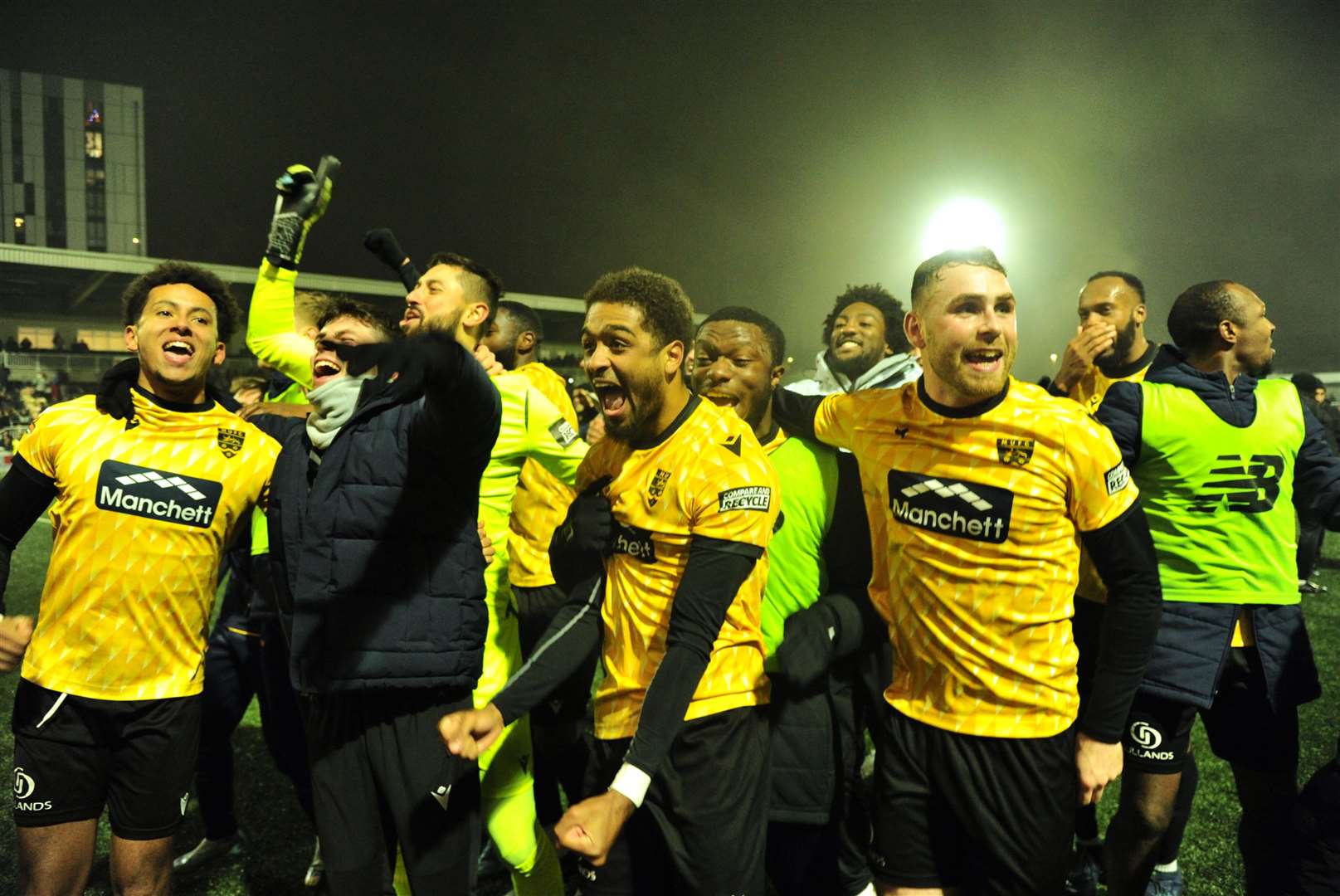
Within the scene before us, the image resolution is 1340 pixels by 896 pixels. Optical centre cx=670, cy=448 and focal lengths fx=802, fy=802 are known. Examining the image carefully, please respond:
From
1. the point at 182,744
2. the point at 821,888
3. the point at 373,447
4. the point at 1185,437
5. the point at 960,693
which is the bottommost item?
the point at 821,888

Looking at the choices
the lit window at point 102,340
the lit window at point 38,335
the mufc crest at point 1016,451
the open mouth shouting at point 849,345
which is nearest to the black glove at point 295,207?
the open mouth shouting at point 849,345

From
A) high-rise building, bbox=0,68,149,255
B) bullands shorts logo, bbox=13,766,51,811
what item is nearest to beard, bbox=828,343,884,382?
bullands shorts logo, bbox=13,766,51,811

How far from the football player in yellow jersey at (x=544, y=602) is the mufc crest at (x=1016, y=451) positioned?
208cm

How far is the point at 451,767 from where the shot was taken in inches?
103

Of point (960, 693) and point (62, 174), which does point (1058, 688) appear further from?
point (62, 174)


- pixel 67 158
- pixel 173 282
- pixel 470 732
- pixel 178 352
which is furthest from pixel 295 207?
pixel 67 158

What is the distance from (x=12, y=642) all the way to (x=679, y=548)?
2.25 metres

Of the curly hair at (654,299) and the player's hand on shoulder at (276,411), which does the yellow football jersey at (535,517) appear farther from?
the curly hair at (654,299)

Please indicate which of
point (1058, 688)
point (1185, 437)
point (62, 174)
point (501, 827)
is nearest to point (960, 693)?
point (1058, 688)

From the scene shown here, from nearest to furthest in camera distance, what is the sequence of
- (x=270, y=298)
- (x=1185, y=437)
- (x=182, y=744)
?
(x=182, y=744) < (x=1185, y=437) < (x=270, y=298)

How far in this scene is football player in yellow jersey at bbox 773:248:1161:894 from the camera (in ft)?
7.64

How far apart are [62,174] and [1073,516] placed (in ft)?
258

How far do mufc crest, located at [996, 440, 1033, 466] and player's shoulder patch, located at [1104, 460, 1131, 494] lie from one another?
0.72 feet

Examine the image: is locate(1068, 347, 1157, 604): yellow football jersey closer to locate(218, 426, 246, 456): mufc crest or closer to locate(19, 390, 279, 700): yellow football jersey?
locate(218, 426, 246, 456): mufc crest
